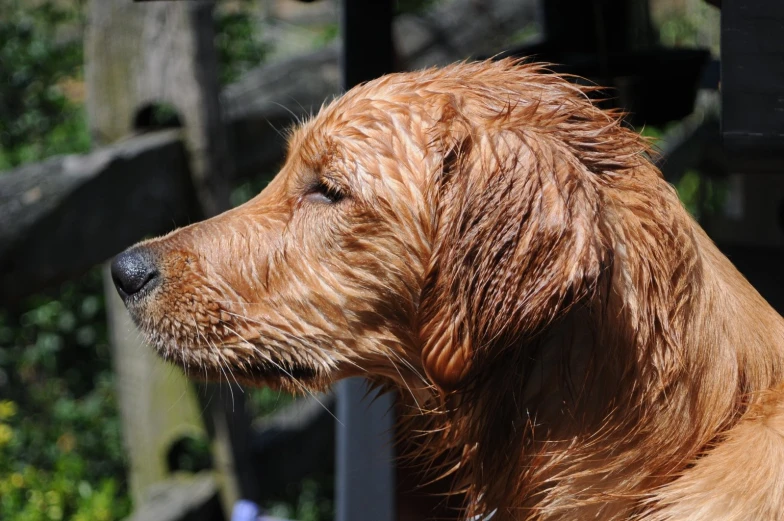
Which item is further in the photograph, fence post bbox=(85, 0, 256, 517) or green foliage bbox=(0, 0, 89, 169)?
green foliage bbox=(0, 0, 89, 169)

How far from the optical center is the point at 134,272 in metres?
2.00

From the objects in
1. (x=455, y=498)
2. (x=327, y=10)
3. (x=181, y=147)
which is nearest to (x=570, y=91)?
(x=455, y=498)

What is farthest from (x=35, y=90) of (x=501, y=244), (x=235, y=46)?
(x=501, y=244)

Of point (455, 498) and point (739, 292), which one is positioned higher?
point (739, 292)

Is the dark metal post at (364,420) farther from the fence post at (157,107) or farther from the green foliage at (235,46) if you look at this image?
the green foliage at (235,46)

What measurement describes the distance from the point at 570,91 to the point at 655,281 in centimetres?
46

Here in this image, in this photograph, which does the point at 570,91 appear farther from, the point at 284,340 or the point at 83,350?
the point at 83,350

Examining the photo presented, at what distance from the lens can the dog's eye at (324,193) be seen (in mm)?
1875

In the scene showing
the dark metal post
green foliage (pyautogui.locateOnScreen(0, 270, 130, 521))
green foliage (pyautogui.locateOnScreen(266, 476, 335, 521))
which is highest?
the dark metal post

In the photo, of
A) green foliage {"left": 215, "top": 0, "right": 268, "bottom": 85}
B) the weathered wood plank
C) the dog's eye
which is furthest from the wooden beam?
green foliage {"left": 215, "top": 0, "right": 268, "bottom": 85}

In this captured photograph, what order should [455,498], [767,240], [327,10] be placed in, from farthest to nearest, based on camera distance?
1. [327,10]
2. [767,240]
3. [455,498]

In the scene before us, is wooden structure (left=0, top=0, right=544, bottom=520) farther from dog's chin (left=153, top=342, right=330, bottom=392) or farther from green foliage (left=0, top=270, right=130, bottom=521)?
Result: dog's chin (left=153, top=342, right=330, bottom=392)

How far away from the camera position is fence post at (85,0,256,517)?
3529mm

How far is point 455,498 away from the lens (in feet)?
8.04
